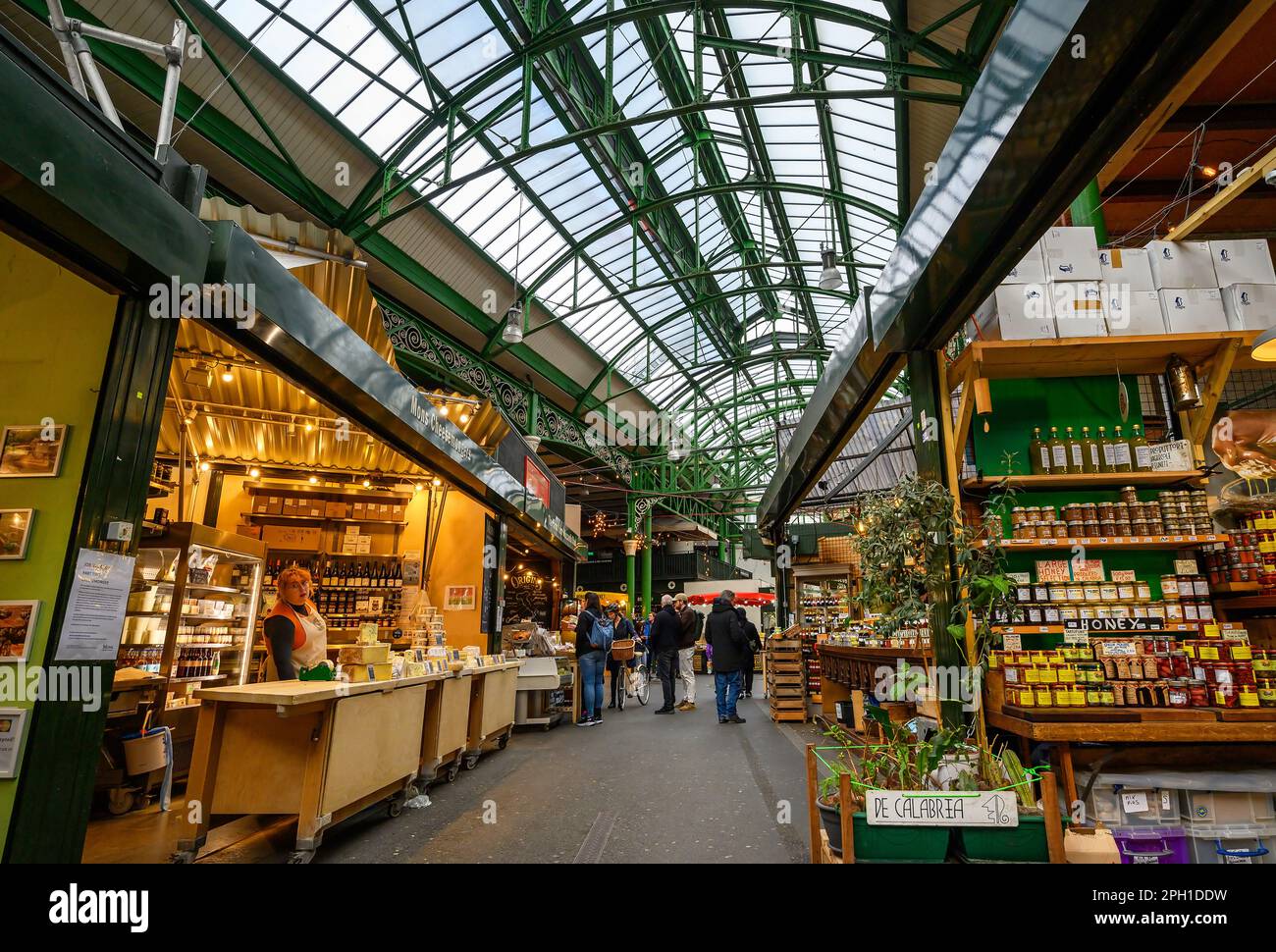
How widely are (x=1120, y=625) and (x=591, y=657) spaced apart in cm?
629

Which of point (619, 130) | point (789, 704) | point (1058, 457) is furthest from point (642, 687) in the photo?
point (619, 130)

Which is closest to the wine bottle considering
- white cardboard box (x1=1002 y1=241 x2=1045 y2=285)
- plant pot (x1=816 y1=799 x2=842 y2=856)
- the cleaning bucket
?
white cardboard box (x1=1002 y1=241 x2=1045 y2=285)

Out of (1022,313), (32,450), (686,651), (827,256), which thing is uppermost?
(827,256)

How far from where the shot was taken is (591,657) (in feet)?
30.1

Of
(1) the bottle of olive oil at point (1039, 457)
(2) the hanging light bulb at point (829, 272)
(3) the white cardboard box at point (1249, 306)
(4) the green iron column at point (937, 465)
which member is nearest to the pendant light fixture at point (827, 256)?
(2) the hanging light bulb at point (829, 272)

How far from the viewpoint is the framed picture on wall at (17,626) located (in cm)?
249

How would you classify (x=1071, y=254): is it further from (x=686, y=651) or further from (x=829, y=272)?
(x=686, y=651)

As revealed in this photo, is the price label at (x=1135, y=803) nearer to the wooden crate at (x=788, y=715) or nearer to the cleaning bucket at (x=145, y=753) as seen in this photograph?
A: the wooden crate at (x=788, y=715)

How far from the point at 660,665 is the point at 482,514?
3.67m

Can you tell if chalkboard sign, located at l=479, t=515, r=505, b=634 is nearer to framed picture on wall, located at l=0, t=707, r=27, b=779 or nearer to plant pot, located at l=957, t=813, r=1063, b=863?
framed picture on wall, located at l=0, t=707, r=27, b=779

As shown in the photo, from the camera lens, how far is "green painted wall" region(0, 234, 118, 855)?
2.60 meters

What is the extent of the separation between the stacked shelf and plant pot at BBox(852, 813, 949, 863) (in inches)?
256

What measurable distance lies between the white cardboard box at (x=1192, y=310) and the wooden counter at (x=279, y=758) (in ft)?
20.8

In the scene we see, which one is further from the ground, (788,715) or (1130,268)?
(1130,268)
